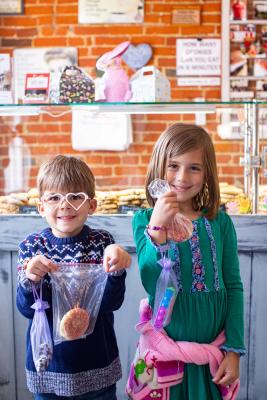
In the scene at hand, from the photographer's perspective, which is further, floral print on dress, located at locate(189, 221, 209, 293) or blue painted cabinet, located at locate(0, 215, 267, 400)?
blue painted cabinet, located at locate(0, 215, 267, 400)

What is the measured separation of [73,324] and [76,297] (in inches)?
2.9

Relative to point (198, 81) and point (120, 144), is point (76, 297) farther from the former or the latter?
point (198, 81)

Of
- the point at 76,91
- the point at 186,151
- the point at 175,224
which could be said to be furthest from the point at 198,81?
the point at 175,224

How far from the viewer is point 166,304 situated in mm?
1401

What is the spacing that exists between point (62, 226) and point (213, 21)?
10.1 feet

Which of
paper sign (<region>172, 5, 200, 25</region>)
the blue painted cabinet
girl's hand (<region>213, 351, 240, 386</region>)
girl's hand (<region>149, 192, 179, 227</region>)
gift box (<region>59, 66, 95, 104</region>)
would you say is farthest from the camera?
paper sign (<region>172, 5, 200, 25</region>)

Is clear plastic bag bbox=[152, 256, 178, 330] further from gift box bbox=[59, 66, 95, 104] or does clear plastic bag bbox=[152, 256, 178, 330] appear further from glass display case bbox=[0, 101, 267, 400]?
gift box bbox=[59, 66, 95, 104]

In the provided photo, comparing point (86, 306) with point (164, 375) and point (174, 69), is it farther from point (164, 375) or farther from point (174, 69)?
point (174, 69)

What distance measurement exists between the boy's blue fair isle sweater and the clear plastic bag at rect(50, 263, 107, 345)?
35 mm

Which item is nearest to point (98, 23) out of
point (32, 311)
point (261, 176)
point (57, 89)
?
point (57, 89)

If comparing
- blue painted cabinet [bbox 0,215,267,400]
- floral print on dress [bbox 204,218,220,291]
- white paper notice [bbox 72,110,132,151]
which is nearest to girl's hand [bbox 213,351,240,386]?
floral print on dress [bbox 204,218,220,291]

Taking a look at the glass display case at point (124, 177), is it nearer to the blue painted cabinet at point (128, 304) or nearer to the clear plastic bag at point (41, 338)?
the blue painted cabinet at point (128, 304)

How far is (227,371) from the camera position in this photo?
1.47 m

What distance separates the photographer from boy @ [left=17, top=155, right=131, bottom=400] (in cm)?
148
